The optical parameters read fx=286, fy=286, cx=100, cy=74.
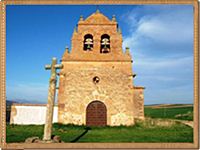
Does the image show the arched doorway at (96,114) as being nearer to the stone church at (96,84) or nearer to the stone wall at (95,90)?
the stone church at (96,84)

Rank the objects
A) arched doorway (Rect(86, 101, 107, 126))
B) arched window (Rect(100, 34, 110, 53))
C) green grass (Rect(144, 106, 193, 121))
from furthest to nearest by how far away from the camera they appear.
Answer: arched window (Rect(100, 34, 110, 53)) < arched doorway (Rect(86, 101, 107, 126)) < green grass (Rect(144, 106, 193, 121))

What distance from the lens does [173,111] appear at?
7.97 metres

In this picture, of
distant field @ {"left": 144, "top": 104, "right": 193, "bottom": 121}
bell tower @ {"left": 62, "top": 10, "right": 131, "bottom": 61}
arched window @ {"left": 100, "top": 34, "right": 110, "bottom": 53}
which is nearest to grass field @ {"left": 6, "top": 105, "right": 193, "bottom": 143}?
distant field @ {"left": 144, "top": 104, "right": 193, "bottom": 121}

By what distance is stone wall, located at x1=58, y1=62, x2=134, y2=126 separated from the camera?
984 centimetres

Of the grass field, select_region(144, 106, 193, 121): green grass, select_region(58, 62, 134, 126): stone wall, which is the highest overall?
select_region(58, 62, 134, 126): stone wall

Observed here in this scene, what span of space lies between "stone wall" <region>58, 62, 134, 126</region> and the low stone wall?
25.7 inches

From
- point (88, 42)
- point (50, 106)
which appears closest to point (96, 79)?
point (88, 42)

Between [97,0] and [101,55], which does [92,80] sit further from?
[97,0]

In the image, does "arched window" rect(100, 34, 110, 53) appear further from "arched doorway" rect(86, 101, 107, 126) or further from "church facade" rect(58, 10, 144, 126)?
"arched doorway" rect(86, 101, 107, 126)

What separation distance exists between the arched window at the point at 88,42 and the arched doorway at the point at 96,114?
197cm

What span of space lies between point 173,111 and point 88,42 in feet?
13.3

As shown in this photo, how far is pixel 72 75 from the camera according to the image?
10.1 meters

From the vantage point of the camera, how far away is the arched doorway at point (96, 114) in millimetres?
9953

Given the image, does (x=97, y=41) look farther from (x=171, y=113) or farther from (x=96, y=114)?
(x=171, y=113)
